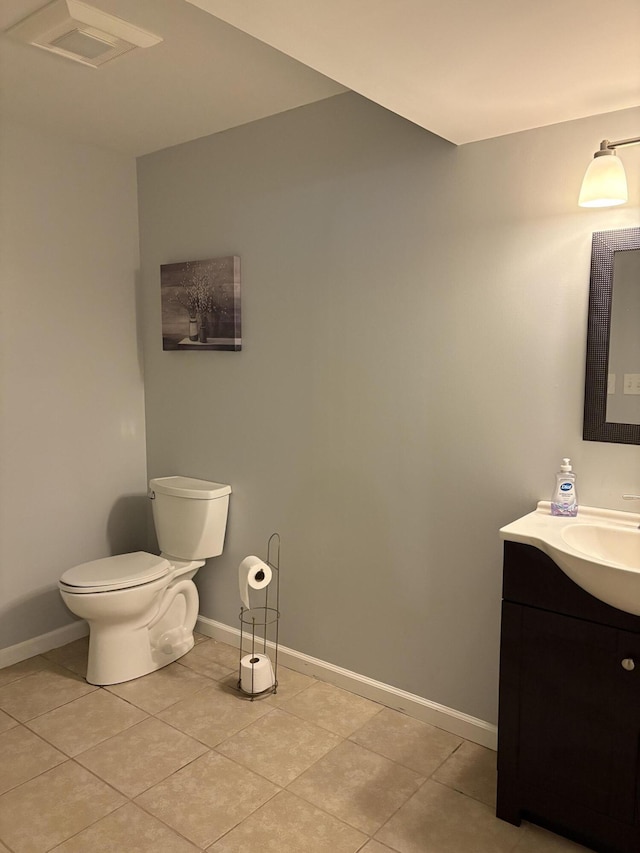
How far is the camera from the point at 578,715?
1.86m

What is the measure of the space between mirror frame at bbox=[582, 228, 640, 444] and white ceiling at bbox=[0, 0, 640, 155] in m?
0.38

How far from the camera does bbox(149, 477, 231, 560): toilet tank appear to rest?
3.06 meters

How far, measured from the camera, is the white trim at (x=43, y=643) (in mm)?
3035

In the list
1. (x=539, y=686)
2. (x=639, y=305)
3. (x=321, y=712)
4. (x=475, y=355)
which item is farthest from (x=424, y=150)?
(x=321, y=712)

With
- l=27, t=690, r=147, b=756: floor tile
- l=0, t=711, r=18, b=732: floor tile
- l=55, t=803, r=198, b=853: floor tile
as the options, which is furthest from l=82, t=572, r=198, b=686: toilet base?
l=55, t=803, r=198, b=853: floor tile

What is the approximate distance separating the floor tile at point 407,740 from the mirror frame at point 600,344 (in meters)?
1.18

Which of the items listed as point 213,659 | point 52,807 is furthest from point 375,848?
point 213,659

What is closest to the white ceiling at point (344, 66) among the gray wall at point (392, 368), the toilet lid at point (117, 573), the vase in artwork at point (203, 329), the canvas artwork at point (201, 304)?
the gray wall at point (392, 368)

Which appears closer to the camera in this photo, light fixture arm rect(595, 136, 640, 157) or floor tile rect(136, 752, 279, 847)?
light fixture arm rect(595, 136, 640, 157)

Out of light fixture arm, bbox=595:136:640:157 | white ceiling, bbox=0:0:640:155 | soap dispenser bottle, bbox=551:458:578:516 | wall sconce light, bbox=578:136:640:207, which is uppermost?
white ceiling, bbox=0:0:640:155

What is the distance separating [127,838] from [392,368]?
1703 mm

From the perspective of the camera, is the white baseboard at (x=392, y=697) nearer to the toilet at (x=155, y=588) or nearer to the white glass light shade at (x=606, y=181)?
the toilet at (x=155, y=588)

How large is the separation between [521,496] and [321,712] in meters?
1.14

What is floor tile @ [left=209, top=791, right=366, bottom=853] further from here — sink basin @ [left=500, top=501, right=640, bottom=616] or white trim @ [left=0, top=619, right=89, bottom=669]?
white trim @ [left=0, top=619, right=89, bottom=669]
